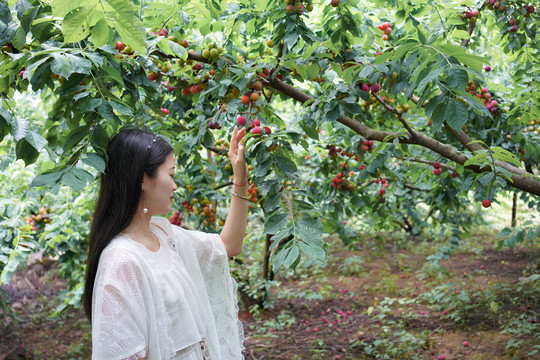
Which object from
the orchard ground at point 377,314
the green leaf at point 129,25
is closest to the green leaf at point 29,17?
the green leaf at point 129,25

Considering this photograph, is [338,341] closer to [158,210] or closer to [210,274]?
[210,274]

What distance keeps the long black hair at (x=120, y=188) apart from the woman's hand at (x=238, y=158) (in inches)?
12.4

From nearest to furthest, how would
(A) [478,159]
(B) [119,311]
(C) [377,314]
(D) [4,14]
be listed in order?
(B) [119,311] < (D) [4,14] < (A) [478,159] < (C) [377,314]

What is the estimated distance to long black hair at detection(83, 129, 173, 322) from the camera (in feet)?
5.10

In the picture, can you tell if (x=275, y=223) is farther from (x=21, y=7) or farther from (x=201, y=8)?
(x=21, y=7)

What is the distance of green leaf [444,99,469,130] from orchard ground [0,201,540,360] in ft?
9.05

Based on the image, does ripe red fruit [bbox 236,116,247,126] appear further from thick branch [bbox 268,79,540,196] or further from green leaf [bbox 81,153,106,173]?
green leaf [bbox 81,153,106,173]

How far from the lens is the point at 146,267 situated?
1.50 metres

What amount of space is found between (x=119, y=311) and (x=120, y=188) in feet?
1.37

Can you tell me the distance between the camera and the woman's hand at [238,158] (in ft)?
6.02

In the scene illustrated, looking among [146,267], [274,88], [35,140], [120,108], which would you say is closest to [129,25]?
[120,108]

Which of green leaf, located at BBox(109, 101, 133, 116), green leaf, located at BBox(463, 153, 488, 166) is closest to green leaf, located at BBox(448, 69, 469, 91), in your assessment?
green leaf, located at BBox(463, 153, 488, 166)

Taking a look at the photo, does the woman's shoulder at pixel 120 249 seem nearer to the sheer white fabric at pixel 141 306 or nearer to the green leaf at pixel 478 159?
the sheer white fabric at pixel 141 306

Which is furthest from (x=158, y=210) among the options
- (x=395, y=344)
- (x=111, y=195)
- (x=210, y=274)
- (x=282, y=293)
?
(x=282, y=293)
